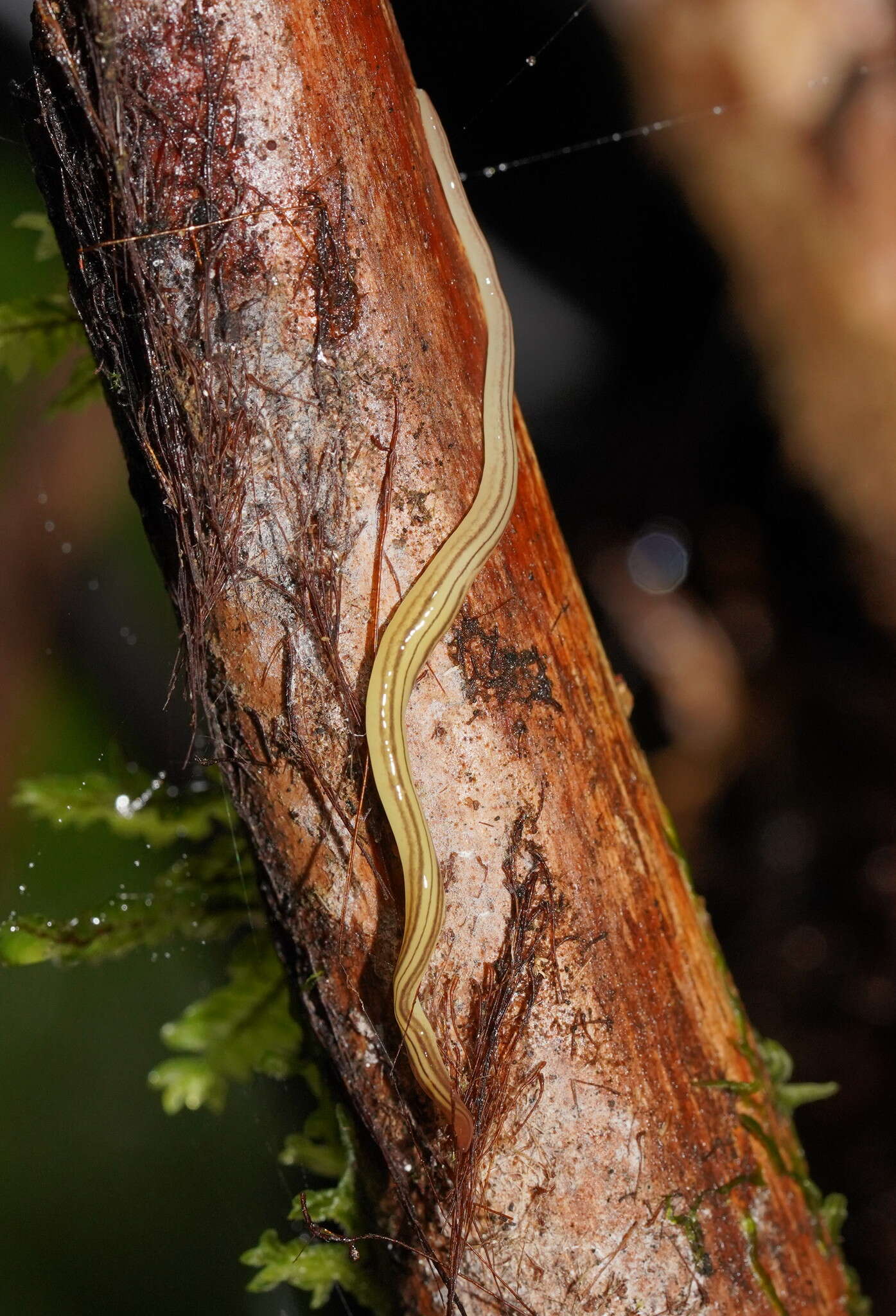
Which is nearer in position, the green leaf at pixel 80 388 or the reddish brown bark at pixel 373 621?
the reddish brown bark at pixel 373 621

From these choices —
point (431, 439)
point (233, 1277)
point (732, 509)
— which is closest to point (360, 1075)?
point (431, 439)

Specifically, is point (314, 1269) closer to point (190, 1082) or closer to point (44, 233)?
point (190, 1082)

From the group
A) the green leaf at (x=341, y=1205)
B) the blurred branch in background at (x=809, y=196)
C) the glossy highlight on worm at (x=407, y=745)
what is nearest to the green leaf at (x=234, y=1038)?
the green leaf at (x=341, y=1205)

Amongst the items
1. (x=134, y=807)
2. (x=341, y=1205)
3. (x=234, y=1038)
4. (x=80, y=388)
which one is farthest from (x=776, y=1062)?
(x=80, y=388)

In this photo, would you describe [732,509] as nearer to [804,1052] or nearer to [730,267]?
[730,267]

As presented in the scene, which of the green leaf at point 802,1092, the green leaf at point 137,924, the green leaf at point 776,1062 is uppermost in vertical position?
the green leaf at point 137,924

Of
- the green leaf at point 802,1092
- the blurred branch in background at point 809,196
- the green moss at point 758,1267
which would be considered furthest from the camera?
the blurred branch in background at point 809,196

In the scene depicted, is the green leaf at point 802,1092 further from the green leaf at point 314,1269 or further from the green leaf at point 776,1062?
the green leaf at point 314,1269
